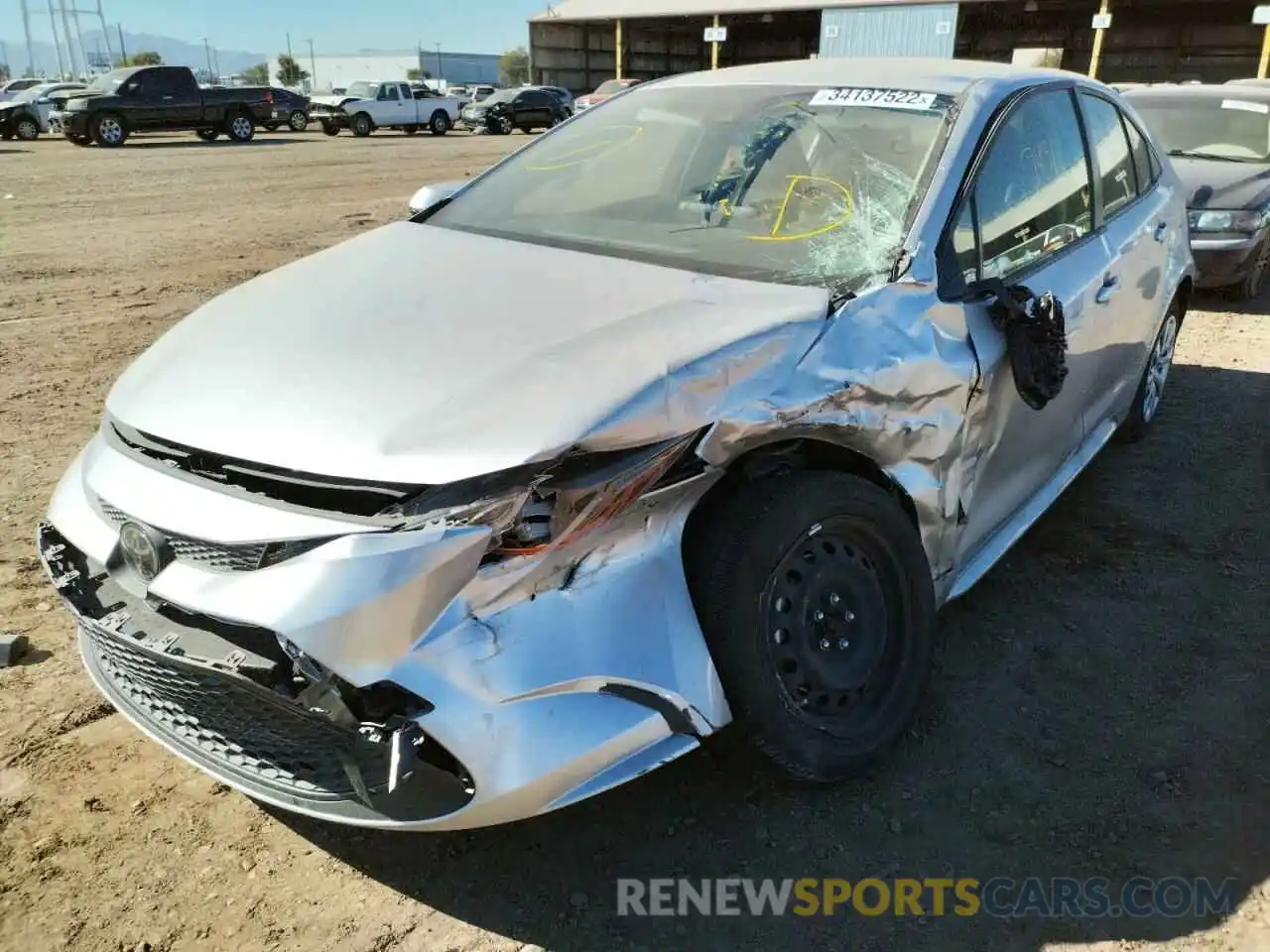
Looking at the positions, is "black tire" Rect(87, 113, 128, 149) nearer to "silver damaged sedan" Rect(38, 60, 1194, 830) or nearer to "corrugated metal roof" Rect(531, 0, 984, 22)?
"corrugated metal roof" Rect(531, 0, 984, 22)

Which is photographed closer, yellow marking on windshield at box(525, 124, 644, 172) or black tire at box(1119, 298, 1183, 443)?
yellow marking on windshield at box(525, 124, 644, 172)

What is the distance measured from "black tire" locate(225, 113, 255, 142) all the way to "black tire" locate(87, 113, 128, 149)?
2935mm

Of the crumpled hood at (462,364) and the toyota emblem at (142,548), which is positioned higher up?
the crumpled hood at (462,364)

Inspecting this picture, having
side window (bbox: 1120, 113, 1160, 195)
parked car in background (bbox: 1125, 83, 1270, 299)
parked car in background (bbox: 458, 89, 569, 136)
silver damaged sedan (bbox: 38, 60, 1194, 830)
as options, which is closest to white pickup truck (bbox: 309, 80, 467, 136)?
parked car in background (bbox: 458, 89, 569, 136)

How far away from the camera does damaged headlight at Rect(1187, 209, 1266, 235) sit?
7.60m

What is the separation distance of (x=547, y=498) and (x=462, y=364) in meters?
0.43

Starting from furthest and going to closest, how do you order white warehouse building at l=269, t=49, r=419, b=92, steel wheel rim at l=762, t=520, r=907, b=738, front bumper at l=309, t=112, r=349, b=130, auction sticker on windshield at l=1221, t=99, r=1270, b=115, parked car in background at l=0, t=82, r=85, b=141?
white warehouse building at l=269, t=49, r=419, b=92 → front bumper at l=309, t=112, r=349, b=130 → parked car in background at l=0, t=82, r=85, b=141 → auction sticker on windshield at l=1221, t=99, r=1270, b=115 → steel wheel rim at l=762, t=520, r=907, b=738

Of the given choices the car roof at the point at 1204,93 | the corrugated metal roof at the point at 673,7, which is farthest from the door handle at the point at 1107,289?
the corrugated metal roof at the point at 673,7

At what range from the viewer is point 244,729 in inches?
84.7

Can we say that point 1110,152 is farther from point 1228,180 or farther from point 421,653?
point 1228,180

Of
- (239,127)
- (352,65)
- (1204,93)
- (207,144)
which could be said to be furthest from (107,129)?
(352,65)

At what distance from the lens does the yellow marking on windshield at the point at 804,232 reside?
287 centimetres

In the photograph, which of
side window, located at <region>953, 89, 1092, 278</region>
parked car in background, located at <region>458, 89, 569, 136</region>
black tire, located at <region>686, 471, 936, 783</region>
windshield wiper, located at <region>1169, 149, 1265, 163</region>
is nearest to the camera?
black tire, located at <region>686, 471, 936, 783</region>

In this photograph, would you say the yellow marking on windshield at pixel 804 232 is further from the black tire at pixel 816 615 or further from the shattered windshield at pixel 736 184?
the black tire at pixel 816 615
